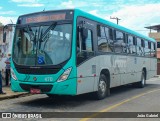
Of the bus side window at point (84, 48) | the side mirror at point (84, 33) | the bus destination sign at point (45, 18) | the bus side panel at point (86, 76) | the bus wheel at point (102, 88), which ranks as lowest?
the bus wheel at point (102, 88)

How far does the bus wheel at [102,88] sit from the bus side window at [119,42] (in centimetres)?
198

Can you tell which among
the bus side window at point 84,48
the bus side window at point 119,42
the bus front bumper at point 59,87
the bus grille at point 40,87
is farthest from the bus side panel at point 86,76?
the bus side window at point 119,42

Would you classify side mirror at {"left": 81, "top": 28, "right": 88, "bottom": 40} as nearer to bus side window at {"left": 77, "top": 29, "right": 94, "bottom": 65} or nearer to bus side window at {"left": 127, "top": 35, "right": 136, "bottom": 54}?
bus side window at {"left": 77, "top": 29, "right": 94, "bottom": 65}

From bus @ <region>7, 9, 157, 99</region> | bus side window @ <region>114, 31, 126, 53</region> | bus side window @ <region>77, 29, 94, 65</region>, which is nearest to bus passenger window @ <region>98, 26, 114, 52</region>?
bus @ <region>7, 9, 157, 99</region>

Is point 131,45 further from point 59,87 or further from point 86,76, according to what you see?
point 59,87

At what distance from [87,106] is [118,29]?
198 inches

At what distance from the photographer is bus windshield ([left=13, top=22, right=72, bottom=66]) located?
376 inches

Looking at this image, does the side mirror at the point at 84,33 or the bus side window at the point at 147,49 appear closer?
the side mirror at the point at 84,33

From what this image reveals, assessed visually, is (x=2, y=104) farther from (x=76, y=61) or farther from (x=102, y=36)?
(x=102, y=36)

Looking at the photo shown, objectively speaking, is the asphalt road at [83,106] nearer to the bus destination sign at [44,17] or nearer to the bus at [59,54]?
the bus at [59,54]

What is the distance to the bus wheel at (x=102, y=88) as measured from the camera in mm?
11512

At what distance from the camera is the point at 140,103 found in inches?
433

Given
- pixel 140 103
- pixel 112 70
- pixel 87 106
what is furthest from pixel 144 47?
pixel 87 106

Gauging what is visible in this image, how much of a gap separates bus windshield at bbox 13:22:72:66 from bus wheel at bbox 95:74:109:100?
104 inches
